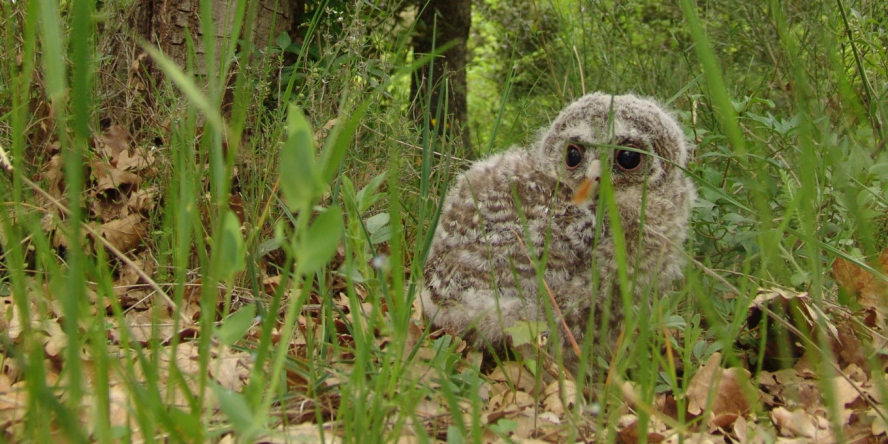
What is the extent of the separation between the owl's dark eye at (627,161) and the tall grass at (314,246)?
1.23 feet

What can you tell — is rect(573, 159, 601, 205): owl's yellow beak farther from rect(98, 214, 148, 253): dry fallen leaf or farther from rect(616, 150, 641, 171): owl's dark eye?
rect(98, 214, 148, 253): dry fallen leaf

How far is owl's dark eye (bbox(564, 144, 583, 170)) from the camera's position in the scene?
2766 mm

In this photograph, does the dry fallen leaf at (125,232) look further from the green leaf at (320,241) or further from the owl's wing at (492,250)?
the green leaf at (320,241)

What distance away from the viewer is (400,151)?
3629 mm

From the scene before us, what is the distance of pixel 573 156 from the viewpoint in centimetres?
279

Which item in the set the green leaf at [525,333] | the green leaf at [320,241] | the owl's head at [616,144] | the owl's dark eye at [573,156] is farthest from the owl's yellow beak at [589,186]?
the green leaf at [320,241]

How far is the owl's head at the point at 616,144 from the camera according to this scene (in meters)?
2.70

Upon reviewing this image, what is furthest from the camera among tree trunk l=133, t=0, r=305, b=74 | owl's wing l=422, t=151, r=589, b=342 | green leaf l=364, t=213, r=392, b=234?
tree trunk l=133, t=0, r=305, b=74

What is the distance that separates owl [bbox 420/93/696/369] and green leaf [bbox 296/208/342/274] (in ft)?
3.91

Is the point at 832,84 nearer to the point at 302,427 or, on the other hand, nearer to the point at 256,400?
the point at 302,427

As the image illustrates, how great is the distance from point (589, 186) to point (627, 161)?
24 cm

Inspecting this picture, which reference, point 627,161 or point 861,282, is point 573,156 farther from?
point 861,282

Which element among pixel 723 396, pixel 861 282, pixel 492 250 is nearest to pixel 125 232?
pixel 492 250

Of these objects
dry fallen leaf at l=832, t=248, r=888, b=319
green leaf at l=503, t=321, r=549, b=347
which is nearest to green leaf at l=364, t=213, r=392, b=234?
green leaf at l=503, t=321, r=549, b=347
